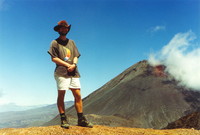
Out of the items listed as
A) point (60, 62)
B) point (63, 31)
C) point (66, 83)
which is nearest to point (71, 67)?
point (60, 62)

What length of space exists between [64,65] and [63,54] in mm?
337

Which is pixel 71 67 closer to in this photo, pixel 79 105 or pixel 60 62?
pixel 60 62

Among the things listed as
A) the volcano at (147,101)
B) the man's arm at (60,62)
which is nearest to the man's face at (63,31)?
the man's arm at (60,62)

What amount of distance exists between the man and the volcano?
61730mm

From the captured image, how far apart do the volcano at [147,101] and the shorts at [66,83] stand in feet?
203

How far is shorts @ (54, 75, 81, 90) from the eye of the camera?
620 centimetres

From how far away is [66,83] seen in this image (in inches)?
246

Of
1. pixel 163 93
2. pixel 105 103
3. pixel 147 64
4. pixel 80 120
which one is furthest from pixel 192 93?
pixel 80 120

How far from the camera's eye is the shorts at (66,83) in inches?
244

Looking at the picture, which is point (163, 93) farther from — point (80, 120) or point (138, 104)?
point (80, 120)

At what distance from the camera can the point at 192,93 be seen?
319 feet

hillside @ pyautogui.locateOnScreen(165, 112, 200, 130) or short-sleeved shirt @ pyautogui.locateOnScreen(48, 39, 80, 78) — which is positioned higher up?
short-sleeved shirt @ pyautogui.locateOnScreen(48, 39, 80, 78)

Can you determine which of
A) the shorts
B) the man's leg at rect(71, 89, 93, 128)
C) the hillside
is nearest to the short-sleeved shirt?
the shorts

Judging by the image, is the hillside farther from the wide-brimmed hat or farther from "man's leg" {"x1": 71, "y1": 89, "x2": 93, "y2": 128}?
the wide-brimmed hat
